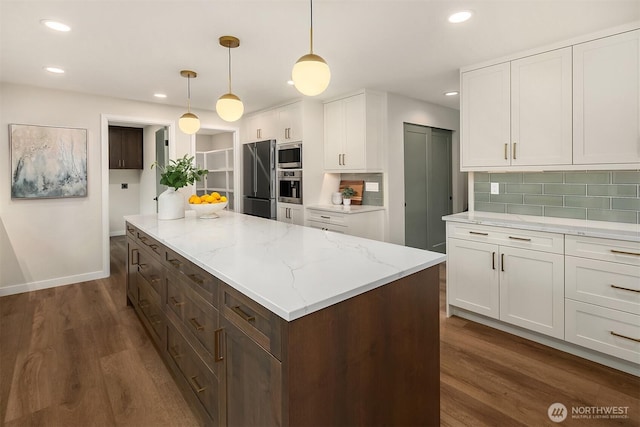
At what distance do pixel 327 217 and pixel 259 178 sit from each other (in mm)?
1459

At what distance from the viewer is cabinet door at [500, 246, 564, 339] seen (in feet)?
7.98

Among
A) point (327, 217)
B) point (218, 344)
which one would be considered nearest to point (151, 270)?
point (218, 344)

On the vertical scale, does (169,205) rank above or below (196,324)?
above

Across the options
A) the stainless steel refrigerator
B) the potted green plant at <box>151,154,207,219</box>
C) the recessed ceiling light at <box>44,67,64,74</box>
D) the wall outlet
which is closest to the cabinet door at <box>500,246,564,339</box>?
the wall outlet

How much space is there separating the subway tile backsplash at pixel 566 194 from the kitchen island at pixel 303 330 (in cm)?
196

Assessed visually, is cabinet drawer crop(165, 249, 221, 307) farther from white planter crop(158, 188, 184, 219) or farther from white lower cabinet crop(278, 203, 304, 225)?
white lower cabinet crop(278, 203, 304, 225)

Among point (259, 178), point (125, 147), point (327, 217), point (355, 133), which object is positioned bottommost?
point (327, 217)

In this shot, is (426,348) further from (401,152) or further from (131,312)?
(401,152)

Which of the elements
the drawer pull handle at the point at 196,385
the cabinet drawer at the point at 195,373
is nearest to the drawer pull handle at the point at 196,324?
the cabinet drawer at the point at 195,373

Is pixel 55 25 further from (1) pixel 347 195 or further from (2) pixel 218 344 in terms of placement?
(1) pixel 347 195

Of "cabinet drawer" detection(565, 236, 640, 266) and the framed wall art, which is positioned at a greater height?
the framed wall art

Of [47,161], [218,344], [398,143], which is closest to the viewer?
[218,344]

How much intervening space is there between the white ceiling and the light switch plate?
1.31m

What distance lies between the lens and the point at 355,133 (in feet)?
13.8
